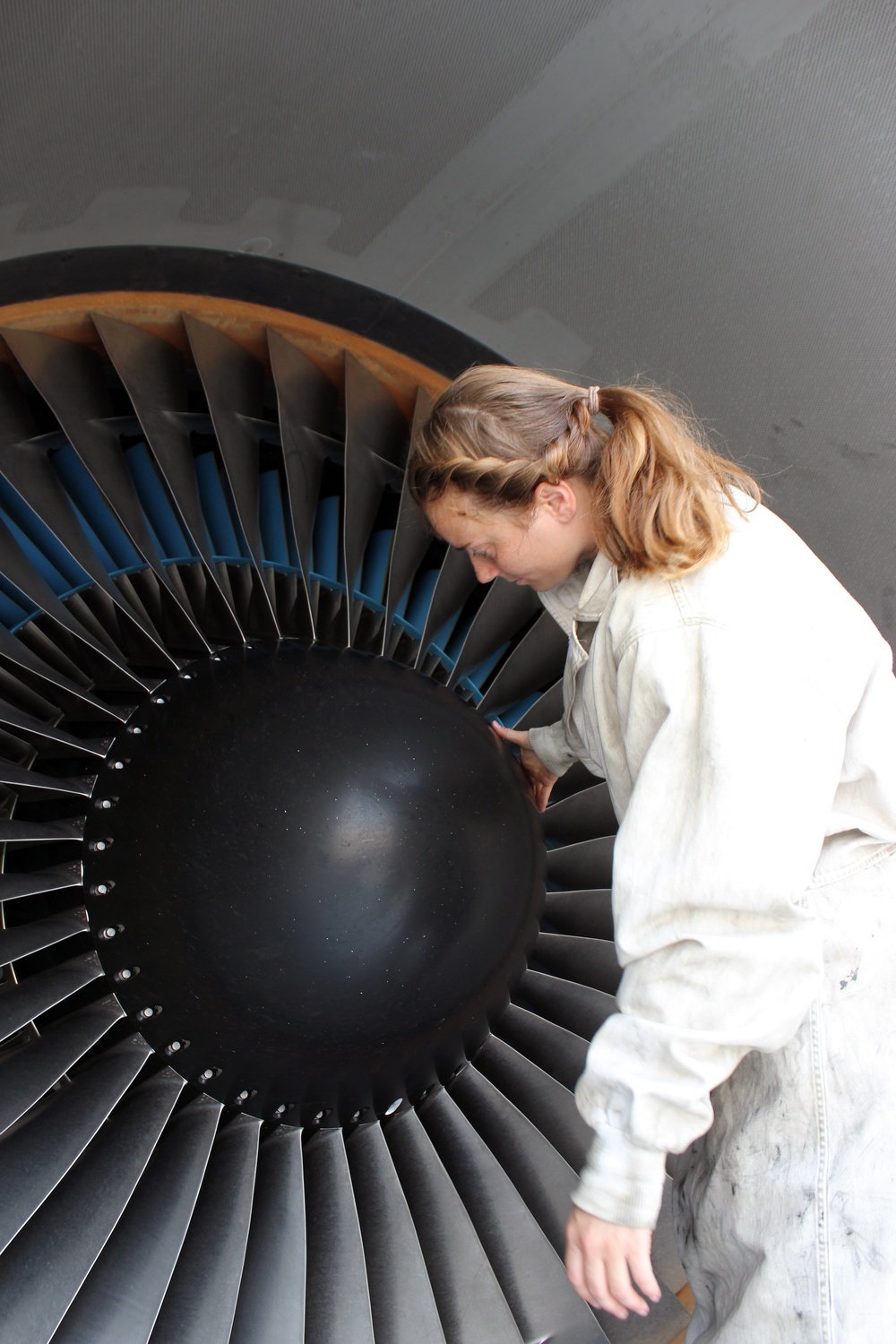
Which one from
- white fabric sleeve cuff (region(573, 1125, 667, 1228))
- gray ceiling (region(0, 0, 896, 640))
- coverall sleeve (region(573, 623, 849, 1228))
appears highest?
gray ceiling (region(0, 0, 896, 640))

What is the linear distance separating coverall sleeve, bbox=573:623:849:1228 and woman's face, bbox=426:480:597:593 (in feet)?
0.52

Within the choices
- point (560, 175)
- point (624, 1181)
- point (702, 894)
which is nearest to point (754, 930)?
point (702, 894)

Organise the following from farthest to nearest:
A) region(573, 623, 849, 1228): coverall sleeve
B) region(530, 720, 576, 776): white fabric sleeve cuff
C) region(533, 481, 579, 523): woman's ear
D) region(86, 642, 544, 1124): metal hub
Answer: region(530, 720, 576, 776): white fabric sleeve cuff
region(86, 642, 544, 1124): metal hub
region(533, 481, 579, 523): woman's ear
region(573, 623, 849, 1228): coverall sleeve

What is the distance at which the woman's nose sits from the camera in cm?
105

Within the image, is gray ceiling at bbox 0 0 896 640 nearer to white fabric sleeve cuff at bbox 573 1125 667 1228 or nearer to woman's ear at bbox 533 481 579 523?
woman's ear at bbox 533 481 579 523

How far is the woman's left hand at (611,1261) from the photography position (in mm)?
904

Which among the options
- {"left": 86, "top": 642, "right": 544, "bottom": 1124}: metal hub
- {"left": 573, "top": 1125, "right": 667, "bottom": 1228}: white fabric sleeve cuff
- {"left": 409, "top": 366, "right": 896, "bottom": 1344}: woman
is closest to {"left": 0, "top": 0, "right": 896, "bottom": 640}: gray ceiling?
{"left": 409, "top": 366, "right": 896, "bottom": 1344}: woman

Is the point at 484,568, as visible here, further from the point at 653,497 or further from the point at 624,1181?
the point at 624,1181

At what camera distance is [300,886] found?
1.14 m

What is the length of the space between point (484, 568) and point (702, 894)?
37cm

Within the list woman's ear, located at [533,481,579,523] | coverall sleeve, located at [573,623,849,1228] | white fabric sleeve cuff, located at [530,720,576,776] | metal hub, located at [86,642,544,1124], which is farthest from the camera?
white fabric sleeve cuff, located at [530,720,576,776]

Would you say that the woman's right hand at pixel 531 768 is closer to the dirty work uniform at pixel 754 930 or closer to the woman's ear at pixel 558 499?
the dirty work uniform at pixel 754 930

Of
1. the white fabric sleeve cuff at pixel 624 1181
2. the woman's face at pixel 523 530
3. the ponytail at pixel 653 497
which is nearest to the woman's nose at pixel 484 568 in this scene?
the woman's face at pixel 523 530

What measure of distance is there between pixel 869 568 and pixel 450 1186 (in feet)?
3.16
